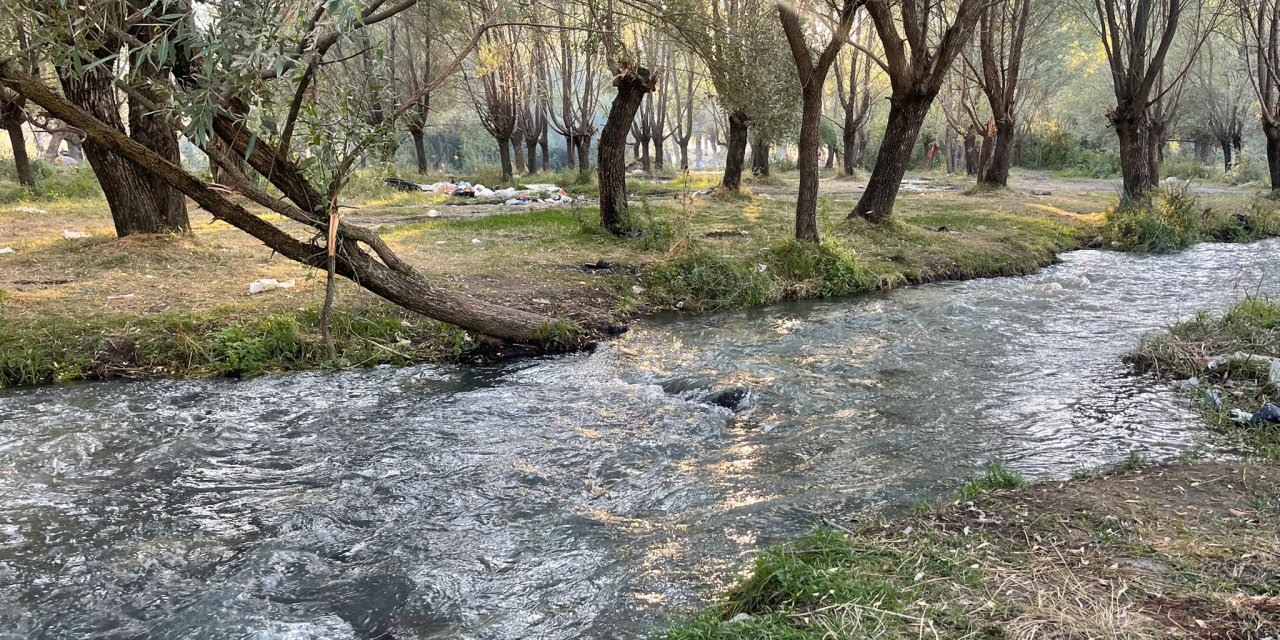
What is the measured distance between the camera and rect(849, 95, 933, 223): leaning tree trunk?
48.9ft

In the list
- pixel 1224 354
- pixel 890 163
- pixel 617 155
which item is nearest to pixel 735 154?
pixel 890 163

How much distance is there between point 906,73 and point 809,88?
10.6ft

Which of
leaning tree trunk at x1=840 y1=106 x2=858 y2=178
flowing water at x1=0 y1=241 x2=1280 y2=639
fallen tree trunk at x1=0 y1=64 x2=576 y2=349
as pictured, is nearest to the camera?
flowing water at x1=0 y1=241 x2=1280 y2=639

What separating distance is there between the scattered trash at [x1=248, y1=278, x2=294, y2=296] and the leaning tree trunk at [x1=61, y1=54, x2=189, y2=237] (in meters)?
2.63

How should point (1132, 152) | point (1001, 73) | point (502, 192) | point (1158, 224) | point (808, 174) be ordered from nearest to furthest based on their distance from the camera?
point (808, 174) → point (1158, 224) → point (1132, 152) → point (502, 192) → point (1001, 73)

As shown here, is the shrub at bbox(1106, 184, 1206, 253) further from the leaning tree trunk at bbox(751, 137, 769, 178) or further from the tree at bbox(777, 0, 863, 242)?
the leaning tree trunk at bbox(751, 137, 769, 178)

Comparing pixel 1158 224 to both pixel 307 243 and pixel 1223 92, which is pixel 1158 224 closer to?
pixel 307 243

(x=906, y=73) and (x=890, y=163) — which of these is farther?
(x=890, y=163)

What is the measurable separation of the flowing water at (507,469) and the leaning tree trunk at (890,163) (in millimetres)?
6561

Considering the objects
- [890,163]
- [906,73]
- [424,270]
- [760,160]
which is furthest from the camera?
[760,160]

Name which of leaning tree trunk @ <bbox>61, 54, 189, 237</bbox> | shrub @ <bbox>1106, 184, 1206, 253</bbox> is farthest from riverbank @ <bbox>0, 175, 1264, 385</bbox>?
shrub @ <bbox>1106, 184, 1206, 253</bbox>

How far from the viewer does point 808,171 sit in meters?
12.6

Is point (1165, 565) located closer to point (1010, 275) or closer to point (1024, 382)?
point (1024, 382)

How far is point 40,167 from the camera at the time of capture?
872 inches
